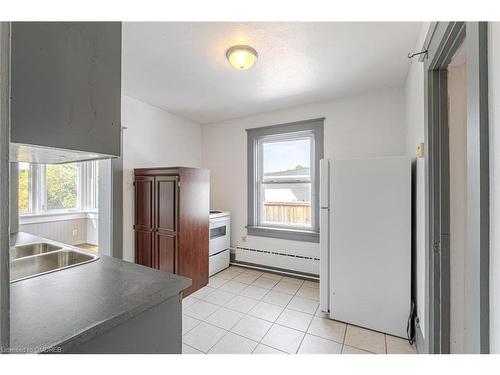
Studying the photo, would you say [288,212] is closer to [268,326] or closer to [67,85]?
[268,326]

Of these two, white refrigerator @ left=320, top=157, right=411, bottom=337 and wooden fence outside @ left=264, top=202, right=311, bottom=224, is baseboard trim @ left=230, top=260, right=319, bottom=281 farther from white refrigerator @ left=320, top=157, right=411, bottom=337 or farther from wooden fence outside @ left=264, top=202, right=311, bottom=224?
white refrigerator @ left=320, top=157, right=411, bottom=337

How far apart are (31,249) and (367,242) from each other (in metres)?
2.78

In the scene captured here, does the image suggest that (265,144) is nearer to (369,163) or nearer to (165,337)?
(369,163)

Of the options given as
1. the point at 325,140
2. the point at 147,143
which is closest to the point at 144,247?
the point at 147,143

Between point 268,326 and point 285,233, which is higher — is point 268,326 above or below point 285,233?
below

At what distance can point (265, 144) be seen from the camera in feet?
12.2

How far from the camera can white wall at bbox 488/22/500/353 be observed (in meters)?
0.66

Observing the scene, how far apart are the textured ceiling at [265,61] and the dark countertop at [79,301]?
169 centimetres

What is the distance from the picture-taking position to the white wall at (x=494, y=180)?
0.66 metres

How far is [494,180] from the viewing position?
26.8 inches

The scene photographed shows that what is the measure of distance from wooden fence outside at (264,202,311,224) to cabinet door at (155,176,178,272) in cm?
152

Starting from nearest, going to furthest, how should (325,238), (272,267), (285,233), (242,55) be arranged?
(242,55), (325,238), (285,233), (272,267)

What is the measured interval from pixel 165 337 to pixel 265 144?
3058 millimetres

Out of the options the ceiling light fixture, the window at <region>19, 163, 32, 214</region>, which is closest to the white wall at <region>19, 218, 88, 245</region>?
the window at <region>19, 163, 32, 214</region>
